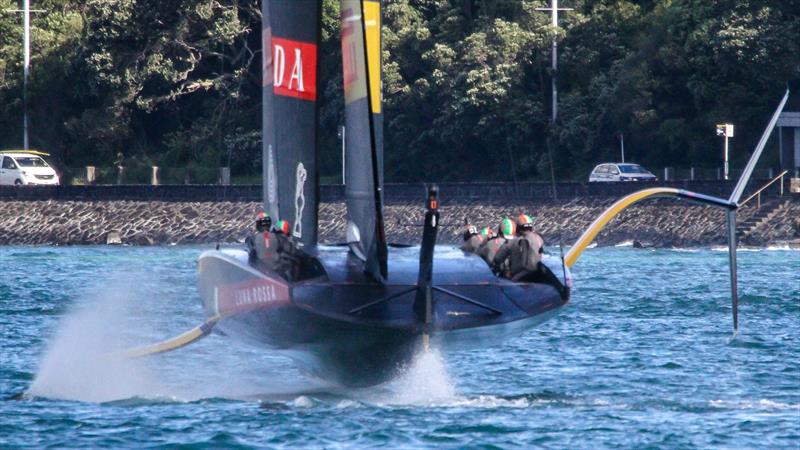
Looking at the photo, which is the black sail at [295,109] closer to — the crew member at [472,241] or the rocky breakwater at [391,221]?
the crew member at [472,241]

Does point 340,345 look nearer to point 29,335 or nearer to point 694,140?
point 29,335

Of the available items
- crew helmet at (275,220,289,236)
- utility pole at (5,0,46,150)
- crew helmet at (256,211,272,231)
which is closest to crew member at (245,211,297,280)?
crew helmet at (275,220,289,236)

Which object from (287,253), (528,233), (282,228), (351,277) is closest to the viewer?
(351,277)

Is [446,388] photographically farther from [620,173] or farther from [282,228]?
[620,173]

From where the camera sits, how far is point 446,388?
52.4 ft

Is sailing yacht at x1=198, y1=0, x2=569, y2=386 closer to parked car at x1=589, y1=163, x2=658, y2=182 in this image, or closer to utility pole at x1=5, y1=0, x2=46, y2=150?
parked car at x1=589, y1=163, x2=658, y2=182

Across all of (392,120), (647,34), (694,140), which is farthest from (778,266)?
(392,120)

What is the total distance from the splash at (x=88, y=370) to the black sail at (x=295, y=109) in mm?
2855

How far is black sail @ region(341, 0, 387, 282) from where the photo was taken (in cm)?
1367

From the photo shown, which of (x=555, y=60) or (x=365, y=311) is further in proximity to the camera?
(x=555, y=60)

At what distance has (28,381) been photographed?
18.0 metres

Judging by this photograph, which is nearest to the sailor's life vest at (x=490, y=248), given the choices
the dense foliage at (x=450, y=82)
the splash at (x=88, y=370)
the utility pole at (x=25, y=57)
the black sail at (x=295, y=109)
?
the black sail at (x=295, y=109)

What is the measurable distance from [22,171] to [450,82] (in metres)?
16.7

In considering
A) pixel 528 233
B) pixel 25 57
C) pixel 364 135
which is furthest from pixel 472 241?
pixel 25 57
